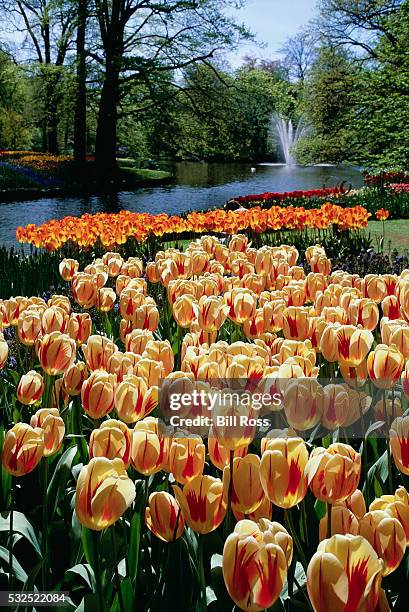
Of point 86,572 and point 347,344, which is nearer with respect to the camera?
point 86,572

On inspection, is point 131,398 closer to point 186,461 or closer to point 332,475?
point 186,461

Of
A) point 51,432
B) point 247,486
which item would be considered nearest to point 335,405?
point 247,486

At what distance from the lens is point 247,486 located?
3.65 ft

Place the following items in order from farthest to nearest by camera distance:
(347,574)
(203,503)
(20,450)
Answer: (20,450)
(203,503)
(347,574)

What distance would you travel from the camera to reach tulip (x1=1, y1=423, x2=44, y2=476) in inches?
50.9

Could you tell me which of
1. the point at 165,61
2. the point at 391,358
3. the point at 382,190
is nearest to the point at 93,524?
the point at 391,358

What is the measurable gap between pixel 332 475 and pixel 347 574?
25 centimetres

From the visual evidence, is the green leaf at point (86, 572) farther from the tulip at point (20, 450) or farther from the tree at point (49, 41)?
the tree at point (49, 41)

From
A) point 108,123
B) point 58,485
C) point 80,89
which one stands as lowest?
point 58,485

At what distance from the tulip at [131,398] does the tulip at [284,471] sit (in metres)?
0.44

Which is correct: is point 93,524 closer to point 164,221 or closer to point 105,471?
point 105,471

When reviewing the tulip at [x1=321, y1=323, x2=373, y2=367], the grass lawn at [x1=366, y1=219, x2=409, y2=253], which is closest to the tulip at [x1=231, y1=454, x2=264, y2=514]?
the tulip at [x1=321, y1=323, x2=373, y2=367]

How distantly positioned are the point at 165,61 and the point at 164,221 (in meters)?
23.7

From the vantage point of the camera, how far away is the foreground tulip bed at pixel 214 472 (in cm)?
96
